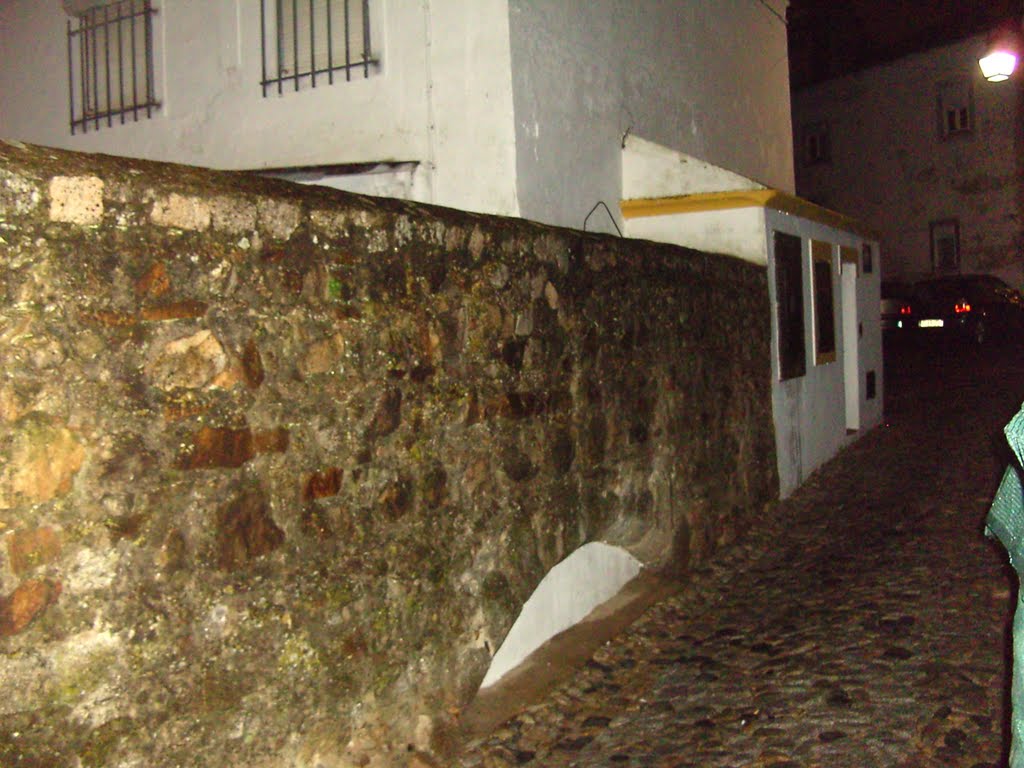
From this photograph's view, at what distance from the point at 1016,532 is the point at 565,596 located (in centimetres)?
320

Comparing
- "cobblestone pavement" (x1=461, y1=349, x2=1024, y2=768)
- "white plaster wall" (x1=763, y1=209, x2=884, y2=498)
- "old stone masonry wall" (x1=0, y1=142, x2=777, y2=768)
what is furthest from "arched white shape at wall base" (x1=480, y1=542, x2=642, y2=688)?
"white plaster wall" (x1=763, y1=209, x2=884, y2=498)

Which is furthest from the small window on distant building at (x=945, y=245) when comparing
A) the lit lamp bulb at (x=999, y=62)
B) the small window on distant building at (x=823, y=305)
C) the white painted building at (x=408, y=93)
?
the white painted building at (x=408, y=93)

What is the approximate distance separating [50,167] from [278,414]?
95cm

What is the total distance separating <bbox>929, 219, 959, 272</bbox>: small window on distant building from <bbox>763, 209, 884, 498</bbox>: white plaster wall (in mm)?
13910

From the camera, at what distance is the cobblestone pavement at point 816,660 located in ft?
12.8

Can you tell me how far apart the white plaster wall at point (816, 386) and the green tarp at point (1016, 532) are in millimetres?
5396

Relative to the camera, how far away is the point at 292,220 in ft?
10.3

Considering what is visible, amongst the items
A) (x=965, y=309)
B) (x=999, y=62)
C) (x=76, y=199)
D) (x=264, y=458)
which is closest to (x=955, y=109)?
(x=965, y=309)

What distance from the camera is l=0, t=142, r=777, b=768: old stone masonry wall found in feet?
7.97

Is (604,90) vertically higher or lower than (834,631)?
higher

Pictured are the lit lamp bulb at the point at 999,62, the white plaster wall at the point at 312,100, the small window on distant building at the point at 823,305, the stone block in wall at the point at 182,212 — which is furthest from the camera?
the lit lamp bulb at the point at 999,62

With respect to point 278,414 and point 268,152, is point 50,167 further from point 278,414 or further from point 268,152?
point 268,152

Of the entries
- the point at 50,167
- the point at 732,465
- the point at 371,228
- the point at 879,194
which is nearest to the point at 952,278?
the point at 879,194

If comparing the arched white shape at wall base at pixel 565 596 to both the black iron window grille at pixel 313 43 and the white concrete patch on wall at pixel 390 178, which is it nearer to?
the white concrete patch on wall at pixel 390 178
